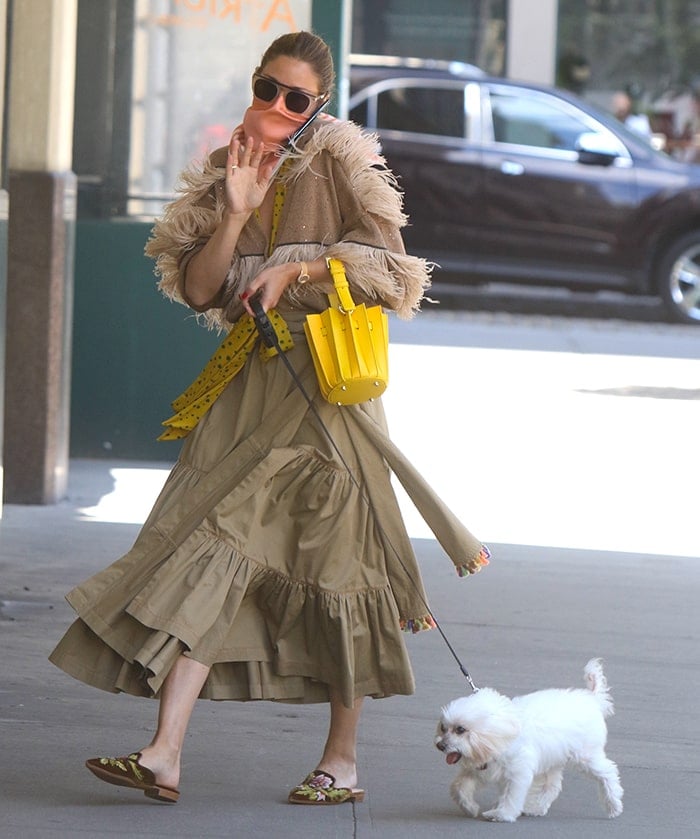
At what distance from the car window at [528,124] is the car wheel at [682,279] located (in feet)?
4.45

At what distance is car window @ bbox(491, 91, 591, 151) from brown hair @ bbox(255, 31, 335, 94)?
12.1 m

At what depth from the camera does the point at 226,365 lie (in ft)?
14.2

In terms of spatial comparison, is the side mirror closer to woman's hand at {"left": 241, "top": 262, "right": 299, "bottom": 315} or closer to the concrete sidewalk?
the concrete sidewalk

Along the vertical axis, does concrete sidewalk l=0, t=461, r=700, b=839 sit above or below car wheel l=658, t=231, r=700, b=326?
below

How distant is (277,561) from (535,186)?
12.2 metres

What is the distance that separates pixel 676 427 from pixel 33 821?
6989 mm

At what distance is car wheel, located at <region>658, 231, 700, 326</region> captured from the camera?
15.9m

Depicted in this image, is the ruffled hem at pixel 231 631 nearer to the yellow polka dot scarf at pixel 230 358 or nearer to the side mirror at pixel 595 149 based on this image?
the yellow polka dot scarf at pixel 230 358

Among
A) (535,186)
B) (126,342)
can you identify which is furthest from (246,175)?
(535,186)

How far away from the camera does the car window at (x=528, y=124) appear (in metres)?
16.1

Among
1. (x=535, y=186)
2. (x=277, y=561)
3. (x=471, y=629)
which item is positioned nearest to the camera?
Result: (x=277, y=561)

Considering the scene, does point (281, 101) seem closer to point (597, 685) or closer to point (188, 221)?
point (188, 221)

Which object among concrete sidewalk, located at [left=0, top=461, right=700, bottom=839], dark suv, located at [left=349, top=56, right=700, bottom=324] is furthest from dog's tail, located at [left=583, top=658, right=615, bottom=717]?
dark suv, located at [left=349, top=56, right=700, bottom=324]

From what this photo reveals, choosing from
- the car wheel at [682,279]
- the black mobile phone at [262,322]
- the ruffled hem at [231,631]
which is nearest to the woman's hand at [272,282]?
the black mobile phone at [262,322]
